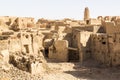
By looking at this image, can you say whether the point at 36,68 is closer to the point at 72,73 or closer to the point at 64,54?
the point at 72,73

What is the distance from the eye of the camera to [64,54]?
32375 millimetres

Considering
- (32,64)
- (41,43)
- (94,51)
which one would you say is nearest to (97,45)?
(94,51)

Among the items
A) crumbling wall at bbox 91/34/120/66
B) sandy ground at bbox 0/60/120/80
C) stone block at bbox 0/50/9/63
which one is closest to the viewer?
sandy ground at bbox 0/60/120/80

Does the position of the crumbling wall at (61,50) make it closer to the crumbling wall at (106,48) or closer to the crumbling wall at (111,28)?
the crumbling wall at (106,48)

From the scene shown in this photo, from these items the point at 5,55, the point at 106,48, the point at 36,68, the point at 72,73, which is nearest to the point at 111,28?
the point at 106,48

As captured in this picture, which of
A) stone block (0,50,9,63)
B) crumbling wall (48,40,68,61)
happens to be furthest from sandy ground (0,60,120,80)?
crumbling wall (48,40,68,61)

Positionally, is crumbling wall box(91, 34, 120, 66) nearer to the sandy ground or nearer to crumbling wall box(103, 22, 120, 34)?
the sandy ground

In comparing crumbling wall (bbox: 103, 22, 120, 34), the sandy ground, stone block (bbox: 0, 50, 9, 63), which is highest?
crumbling wall (bbox: 103, 22, 120, 34)

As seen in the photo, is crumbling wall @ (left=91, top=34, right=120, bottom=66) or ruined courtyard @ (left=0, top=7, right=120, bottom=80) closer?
ruined courtyard @ (left=0, top=7, right=120, bottom=80)

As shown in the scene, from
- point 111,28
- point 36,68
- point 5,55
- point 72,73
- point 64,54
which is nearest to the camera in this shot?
point 5,55

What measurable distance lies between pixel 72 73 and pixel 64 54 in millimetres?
5750

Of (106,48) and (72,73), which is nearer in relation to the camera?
(72,73)

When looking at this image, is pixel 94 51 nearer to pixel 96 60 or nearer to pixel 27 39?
pixel 96 60

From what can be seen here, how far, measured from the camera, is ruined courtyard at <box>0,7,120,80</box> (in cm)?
2273
